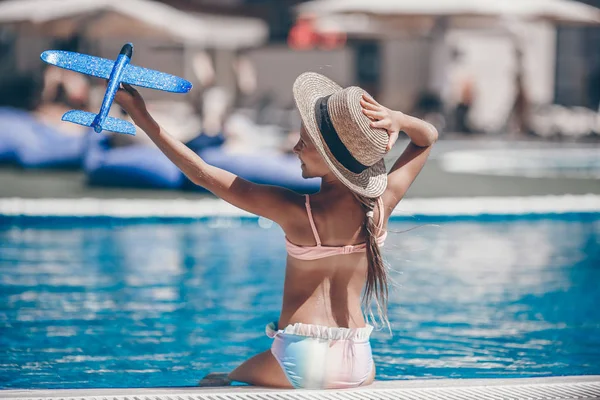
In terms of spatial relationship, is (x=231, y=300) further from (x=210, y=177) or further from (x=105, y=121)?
(x=105, y=121)

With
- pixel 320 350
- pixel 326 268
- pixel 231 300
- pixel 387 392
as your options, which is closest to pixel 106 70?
pixel 326 268

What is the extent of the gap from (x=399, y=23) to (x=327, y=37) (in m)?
6.02

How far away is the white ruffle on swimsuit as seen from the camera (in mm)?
3506

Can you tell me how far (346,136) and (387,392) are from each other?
37.3 inches

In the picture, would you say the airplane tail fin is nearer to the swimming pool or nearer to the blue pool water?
the blue pool water

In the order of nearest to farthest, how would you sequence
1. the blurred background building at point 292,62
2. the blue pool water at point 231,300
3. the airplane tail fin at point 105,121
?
the airplane tail fin at point 105,121 < the blue pool water at point 231,300 < the blurred background building at point 292,62

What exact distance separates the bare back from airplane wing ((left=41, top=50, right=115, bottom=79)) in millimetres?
801

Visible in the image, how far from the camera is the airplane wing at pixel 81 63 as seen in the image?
3287mm

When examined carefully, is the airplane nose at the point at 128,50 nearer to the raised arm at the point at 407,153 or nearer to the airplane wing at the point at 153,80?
the airplane wing at the point at 153,80

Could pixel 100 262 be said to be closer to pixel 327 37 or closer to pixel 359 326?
pixel 359 326

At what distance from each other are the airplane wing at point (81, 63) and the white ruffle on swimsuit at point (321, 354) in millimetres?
1082

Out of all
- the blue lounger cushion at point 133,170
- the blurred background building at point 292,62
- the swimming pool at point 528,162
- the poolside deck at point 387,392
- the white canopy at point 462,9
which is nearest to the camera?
the poolside deck at point 387,392

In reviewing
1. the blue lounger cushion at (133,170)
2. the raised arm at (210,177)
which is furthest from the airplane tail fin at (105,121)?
the blue lounger cushion at (133,170)

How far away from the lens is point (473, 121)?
23.8m
